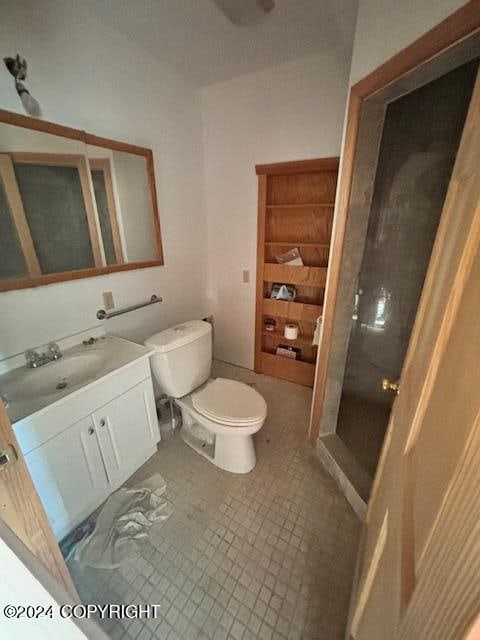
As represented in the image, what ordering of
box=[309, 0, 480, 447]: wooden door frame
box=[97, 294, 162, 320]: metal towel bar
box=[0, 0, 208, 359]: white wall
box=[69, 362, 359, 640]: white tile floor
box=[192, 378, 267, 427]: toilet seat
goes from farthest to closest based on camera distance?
1. box=[97, 294, 162, 320]: metal towel bar
2. box=[192, 378, 267, 427]: toilet seat
3. box=[0, 0, 208, 359]: white wall
4. box=[69, 362, 359, 640]: white tile floor
5. box=[309, 0, 480, 447]: wooden door frame

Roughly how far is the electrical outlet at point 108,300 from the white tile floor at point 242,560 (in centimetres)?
101

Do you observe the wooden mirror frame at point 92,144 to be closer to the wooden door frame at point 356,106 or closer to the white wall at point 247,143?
the white wall at point 247,143

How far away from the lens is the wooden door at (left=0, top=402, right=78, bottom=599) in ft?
1.84

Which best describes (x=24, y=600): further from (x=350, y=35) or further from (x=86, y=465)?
(x=350, y=35)

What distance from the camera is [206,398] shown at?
1.61 metres

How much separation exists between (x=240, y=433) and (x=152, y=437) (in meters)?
0.59

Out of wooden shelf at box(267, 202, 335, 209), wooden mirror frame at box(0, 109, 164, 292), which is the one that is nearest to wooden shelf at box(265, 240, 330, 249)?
wooden shelf at box(267, 202, 335, 209)

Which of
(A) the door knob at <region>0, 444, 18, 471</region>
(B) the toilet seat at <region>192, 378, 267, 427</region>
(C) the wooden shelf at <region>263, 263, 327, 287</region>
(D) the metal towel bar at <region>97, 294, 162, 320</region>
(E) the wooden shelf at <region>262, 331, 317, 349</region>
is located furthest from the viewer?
(E) the wooden shelf at <region>262, 331, 317, 349</region>

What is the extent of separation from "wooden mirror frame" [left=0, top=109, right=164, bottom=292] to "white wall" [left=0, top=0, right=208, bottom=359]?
4 cm

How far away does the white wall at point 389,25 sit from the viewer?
73 cm

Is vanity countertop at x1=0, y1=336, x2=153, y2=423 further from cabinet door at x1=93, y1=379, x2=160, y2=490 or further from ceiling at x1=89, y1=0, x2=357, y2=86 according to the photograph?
ceiling at x1=89, y1=0, x2=357, y2=86

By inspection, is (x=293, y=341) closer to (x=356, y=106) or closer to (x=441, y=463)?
(x=356, y=106)

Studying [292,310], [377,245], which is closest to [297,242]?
[292,310]

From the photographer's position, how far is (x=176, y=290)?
2.12 metres
